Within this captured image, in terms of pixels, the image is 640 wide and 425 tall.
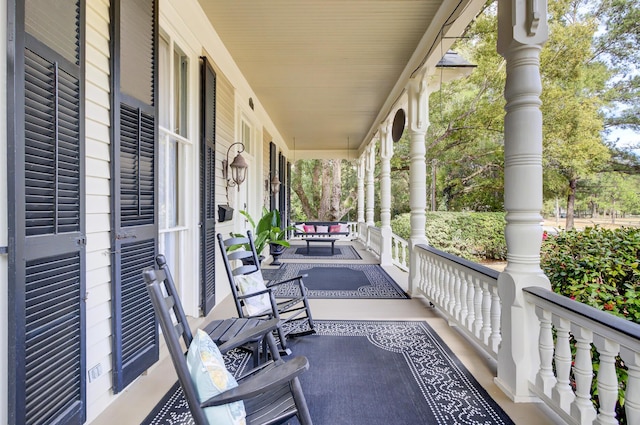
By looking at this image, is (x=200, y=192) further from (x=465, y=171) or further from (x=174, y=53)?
(x=465, y=171)

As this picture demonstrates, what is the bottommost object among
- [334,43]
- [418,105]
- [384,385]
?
[384,385]

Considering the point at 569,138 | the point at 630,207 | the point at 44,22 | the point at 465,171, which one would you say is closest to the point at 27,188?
the point at 44,22

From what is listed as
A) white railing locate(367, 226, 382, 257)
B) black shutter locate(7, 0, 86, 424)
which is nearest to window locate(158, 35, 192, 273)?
black shutter locate(7, 0, 86, 424)

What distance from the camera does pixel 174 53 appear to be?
3.05 metres

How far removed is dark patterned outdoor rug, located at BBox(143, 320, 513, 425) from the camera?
189cm

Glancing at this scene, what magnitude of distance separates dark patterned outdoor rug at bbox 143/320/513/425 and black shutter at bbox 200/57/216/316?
3.89ft

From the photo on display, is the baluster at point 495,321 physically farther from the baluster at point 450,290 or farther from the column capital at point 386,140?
the column capital at point 386,140

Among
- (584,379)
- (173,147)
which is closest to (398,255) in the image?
(173,147)

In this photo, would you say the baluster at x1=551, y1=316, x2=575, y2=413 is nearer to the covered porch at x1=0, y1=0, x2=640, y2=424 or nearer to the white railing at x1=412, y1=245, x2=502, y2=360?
the covered porch at x1=0, y1=0, x2=640, y2=424

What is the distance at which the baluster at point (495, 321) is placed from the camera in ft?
8.03

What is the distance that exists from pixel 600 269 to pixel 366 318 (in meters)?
2.01

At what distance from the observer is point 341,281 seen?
208 inches

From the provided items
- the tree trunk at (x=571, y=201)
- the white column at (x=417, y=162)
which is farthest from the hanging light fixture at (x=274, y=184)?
the tree trunk at (x=571, y=201)

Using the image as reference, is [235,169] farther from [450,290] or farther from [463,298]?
[463,298]
